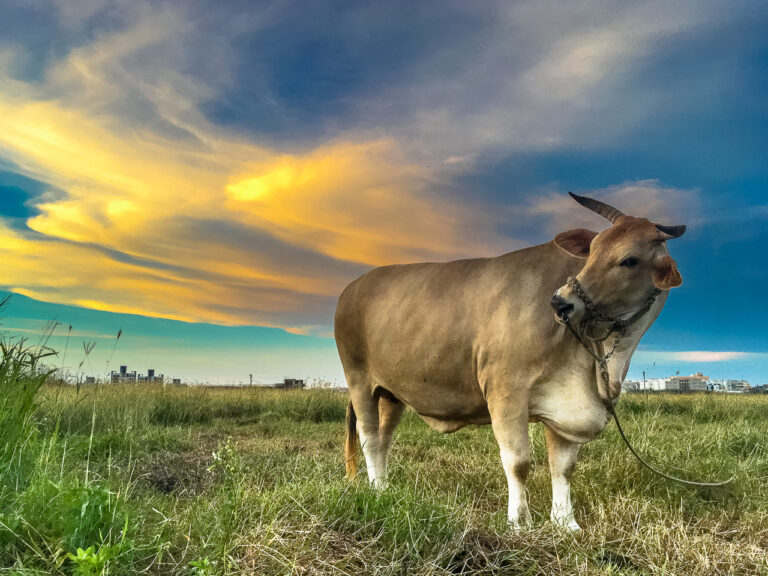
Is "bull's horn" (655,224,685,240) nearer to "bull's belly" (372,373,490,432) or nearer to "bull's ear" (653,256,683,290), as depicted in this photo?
"bull's ear" (653,256,683,290)

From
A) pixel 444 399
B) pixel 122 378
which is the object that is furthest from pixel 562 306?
pixel 122 378

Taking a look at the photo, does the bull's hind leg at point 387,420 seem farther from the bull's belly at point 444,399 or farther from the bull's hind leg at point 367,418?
the bull's belly at point 444,399

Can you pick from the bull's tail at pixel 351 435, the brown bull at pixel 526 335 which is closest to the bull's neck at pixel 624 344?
the brown bull at pixel 526 335

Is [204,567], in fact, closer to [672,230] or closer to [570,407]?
[570,407]

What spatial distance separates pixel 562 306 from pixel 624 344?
2.24 ft

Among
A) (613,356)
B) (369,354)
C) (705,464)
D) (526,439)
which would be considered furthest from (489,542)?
(705,464)

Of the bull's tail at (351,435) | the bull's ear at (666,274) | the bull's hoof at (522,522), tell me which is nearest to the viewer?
the bull's hoof at (522,522)

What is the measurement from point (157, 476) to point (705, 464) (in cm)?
549

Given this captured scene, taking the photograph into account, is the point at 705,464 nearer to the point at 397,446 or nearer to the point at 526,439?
the point at 526,439

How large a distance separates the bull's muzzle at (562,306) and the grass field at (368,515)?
1414 mm

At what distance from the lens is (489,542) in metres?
3.56

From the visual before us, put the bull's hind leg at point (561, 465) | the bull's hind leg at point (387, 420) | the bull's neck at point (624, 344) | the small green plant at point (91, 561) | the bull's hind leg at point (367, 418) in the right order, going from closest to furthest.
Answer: the small green plant at point (91, 561)
the bull's neck at point (624, 344)
the bull's hind leg at point (561, 465)
the bull's hind leg at point (367, 418)
the bull's hind leg at point (387, 420)

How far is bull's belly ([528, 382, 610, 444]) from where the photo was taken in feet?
15.8

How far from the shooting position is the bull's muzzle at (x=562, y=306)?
4.51m
